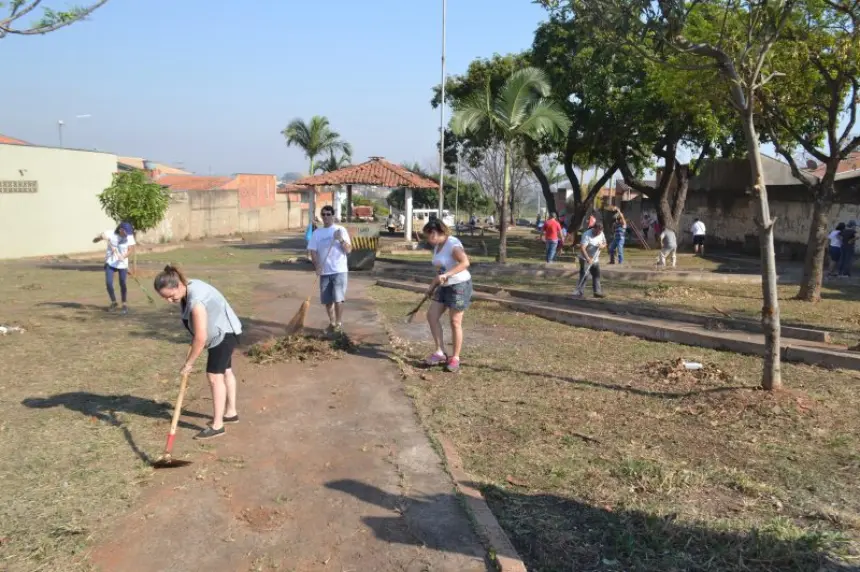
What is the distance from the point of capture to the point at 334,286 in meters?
8.90

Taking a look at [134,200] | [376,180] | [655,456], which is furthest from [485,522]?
[376,180]

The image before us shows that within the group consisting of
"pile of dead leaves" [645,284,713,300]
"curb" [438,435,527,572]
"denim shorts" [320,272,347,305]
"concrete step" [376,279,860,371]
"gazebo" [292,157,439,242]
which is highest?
"gazebo" [292,157,439,242]

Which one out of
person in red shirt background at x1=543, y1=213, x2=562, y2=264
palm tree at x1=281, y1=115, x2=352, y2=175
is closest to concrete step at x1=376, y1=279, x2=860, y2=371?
person in red shirt background at x1=543, y1=213, x2=562, y2=264

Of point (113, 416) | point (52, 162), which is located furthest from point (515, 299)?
point (52, 162)

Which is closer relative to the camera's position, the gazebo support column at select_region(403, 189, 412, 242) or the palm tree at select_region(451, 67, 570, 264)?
the palm tree at select_region(451, 67, 570, 264)

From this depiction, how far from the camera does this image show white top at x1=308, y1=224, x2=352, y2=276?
8.74 m

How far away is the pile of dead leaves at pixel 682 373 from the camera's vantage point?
681 cm

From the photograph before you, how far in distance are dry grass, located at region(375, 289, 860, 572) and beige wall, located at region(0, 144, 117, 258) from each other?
21.9 meters

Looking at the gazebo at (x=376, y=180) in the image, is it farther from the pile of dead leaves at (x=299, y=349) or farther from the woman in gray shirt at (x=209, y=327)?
the woman in gray shirt at (x=209, y=327)

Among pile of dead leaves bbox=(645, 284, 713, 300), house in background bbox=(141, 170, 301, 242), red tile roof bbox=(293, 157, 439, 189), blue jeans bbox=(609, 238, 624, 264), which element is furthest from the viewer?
house in background bbox=(141, 170, 301, 242)

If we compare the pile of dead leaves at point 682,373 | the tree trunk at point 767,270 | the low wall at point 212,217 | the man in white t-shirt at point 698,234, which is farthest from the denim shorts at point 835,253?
the low wall at point 212,217

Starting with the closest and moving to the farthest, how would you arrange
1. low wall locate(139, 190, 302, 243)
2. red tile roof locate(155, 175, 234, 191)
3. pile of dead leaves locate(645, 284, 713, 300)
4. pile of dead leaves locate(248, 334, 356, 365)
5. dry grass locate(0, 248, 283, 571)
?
dry grass locate(0, 248, 283, 571), pile of dead leaves locate(248, 334, 356, 365), pile of dead leaves locate(645, 284, 713, 300), low wall locate(139, 190, 302, 243), red tile roof locate(155, 175, 234, 191)

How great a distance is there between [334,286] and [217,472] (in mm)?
4345

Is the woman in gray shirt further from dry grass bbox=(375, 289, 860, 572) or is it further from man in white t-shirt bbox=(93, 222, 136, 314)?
man in white t-shirt bbox=(93, 222, 136, 314)
